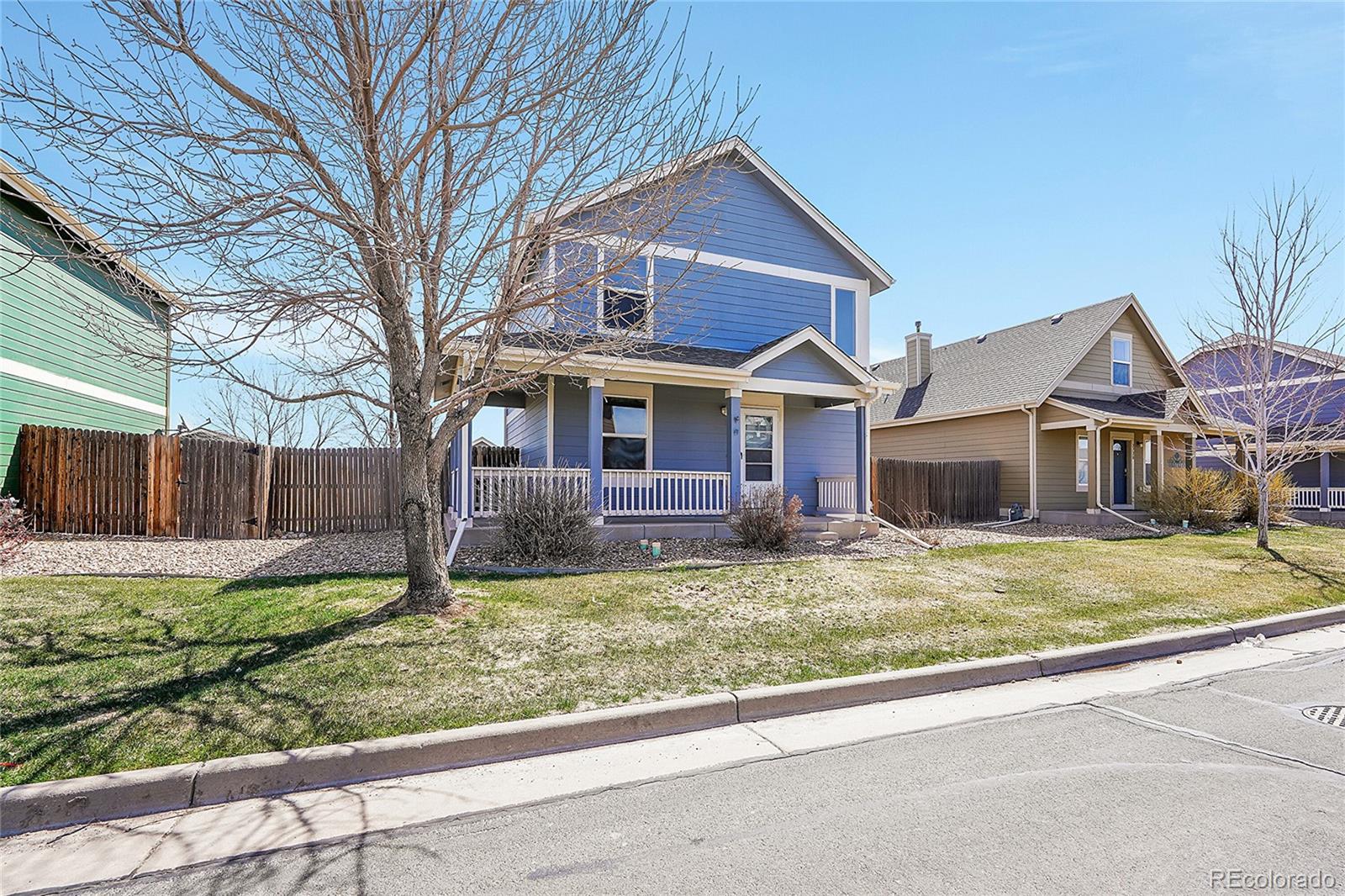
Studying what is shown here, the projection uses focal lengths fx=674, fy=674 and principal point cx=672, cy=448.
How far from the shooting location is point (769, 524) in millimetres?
10969

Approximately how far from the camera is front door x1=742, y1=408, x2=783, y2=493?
1522 centimetres

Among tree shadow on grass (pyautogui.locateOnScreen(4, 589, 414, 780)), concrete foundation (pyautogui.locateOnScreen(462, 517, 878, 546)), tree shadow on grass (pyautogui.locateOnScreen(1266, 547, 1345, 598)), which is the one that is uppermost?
concrete foundation (pyautogui.locateOnScreen(462, 517, 878, 546))

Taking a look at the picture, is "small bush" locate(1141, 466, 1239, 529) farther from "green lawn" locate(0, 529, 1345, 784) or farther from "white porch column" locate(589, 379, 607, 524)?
"white porch column" locate(589, 379, 607, 524)

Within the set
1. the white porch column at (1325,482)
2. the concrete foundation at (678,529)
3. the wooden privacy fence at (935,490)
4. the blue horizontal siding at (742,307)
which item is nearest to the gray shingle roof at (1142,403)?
the wooden privacy fence at (935,490)

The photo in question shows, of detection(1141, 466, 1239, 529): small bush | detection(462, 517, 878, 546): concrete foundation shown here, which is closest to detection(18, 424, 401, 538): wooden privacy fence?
detection(462, 517, 878, 546): concrete foundation

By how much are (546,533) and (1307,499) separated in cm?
2889

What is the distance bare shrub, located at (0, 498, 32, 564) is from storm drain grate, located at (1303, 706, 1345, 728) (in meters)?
13.0

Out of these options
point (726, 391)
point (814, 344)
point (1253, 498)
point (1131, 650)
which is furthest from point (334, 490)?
point (1253, 498)

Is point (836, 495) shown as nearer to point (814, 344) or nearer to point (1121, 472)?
point (814, 344)

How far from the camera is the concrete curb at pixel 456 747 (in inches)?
137

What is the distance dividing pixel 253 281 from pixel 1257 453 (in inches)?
690

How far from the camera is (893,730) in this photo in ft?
15.4

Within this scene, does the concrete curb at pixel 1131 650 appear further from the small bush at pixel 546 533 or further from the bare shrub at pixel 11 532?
the bare shrub at pixel 11 532

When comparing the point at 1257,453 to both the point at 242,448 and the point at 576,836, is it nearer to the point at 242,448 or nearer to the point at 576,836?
the point at 576,836
